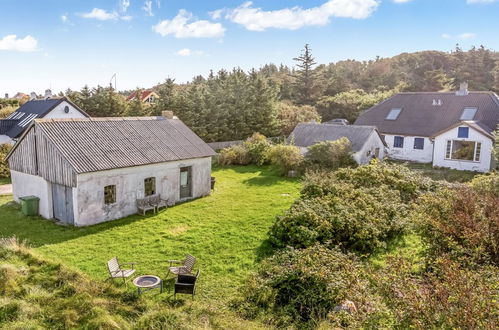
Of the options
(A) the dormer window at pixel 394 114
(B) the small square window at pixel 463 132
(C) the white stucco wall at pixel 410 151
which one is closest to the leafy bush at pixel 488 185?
(B) the small square window at pixel 463 132

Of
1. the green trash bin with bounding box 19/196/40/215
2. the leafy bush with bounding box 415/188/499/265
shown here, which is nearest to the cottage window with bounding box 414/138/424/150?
the leafy bush with bounding box 415/188/499/265

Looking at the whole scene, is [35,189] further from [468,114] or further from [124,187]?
[468,114]

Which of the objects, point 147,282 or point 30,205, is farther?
point 30,205

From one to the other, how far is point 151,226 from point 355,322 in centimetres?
1255

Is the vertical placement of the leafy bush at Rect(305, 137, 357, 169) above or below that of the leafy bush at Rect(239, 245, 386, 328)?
above

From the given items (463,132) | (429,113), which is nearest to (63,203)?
(463,132)

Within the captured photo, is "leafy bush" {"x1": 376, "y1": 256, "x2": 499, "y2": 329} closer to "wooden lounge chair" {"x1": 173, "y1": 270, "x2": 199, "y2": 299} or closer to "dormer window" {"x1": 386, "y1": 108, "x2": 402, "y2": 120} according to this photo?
"wooden lounge chair" {"x1": 173, "y1": 270, "x2": 199, "y2": 299}

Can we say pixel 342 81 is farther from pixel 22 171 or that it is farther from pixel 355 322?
pixel 355 322

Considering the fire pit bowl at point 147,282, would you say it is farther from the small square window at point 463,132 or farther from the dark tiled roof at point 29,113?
the small square window at point 463,132

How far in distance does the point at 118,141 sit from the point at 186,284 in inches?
461

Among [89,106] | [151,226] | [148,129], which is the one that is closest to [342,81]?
[89,106]

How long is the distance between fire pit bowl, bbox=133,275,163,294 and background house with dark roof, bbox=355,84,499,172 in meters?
27.5

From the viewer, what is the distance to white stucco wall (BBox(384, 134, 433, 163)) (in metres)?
34.2

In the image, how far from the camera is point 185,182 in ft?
75.0
